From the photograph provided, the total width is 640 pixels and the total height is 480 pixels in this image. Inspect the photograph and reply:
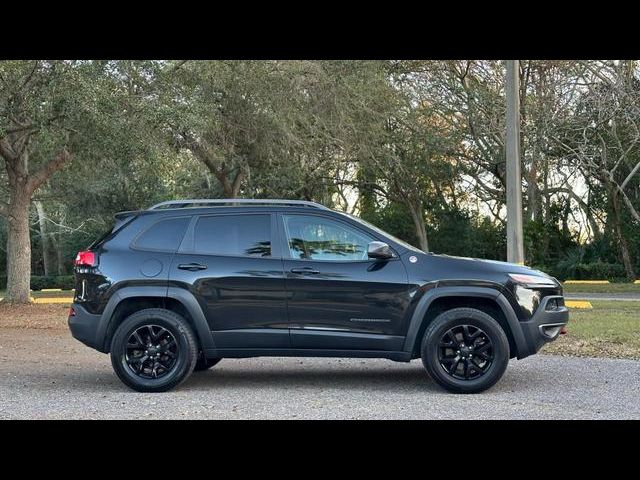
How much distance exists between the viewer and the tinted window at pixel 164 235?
337 inches

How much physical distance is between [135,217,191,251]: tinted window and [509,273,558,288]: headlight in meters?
3.35

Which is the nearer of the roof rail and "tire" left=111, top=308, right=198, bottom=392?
"tire" left=111, top=308, right=198, bottom=392

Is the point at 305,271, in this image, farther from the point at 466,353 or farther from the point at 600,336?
the point at 600,336

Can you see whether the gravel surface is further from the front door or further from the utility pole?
the utility pole

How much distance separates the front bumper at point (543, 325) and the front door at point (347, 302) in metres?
1.24

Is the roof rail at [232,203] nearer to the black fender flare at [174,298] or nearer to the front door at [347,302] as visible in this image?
the front door at [347,302]

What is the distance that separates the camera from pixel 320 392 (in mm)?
8289

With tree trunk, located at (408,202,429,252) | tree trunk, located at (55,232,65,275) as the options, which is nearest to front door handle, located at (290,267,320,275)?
tree trunk, located at (408,202,429,252)

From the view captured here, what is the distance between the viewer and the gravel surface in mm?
7223

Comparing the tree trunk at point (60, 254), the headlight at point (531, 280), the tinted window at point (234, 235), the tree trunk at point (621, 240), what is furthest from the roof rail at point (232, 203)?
the tree trunk at point (60, 254)
